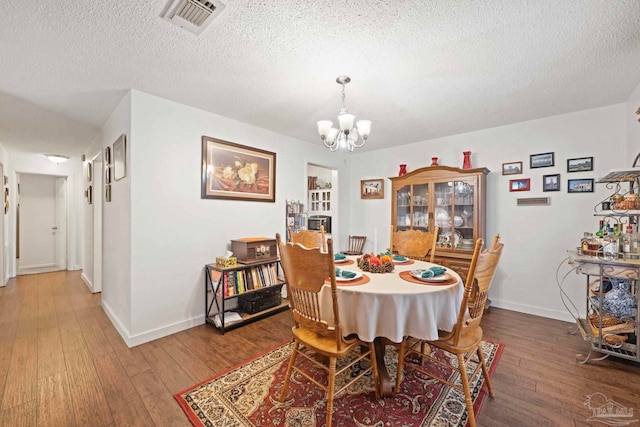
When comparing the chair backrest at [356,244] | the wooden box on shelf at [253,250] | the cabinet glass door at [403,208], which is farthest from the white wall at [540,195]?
the wooden box on shelf at [253,250]

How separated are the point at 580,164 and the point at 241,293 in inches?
159

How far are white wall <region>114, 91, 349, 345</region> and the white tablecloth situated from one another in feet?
6.57

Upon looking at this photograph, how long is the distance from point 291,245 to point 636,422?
226 centimetres

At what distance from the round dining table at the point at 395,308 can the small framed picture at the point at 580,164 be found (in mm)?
2588

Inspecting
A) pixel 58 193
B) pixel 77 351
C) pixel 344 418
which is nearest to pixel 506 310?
pixel 344 418

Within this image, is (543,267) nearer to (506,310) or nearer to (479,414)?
(506,310)

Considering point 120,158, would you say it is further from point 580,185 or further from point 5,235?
point 580,185

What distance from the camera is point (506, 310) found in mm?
3404

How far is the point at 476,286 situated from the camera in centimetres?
156

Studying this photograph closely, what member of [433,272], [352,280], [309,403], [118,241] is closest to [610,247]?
[433,272]

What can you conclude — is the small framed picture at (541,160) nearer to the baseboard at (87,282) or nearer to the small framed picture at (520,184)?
the small framed picture at (520,184)

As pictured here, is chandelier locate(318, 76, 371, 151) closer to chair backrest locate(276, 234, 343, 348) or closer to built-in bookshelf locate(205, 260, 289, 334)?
chair backrest locate(276, 234, 343, 348)

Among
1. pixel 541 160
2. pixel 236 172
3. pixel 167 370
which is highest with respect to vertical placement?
pixel 541 160

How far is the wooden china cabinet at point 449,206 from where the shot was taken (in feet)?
11.1
